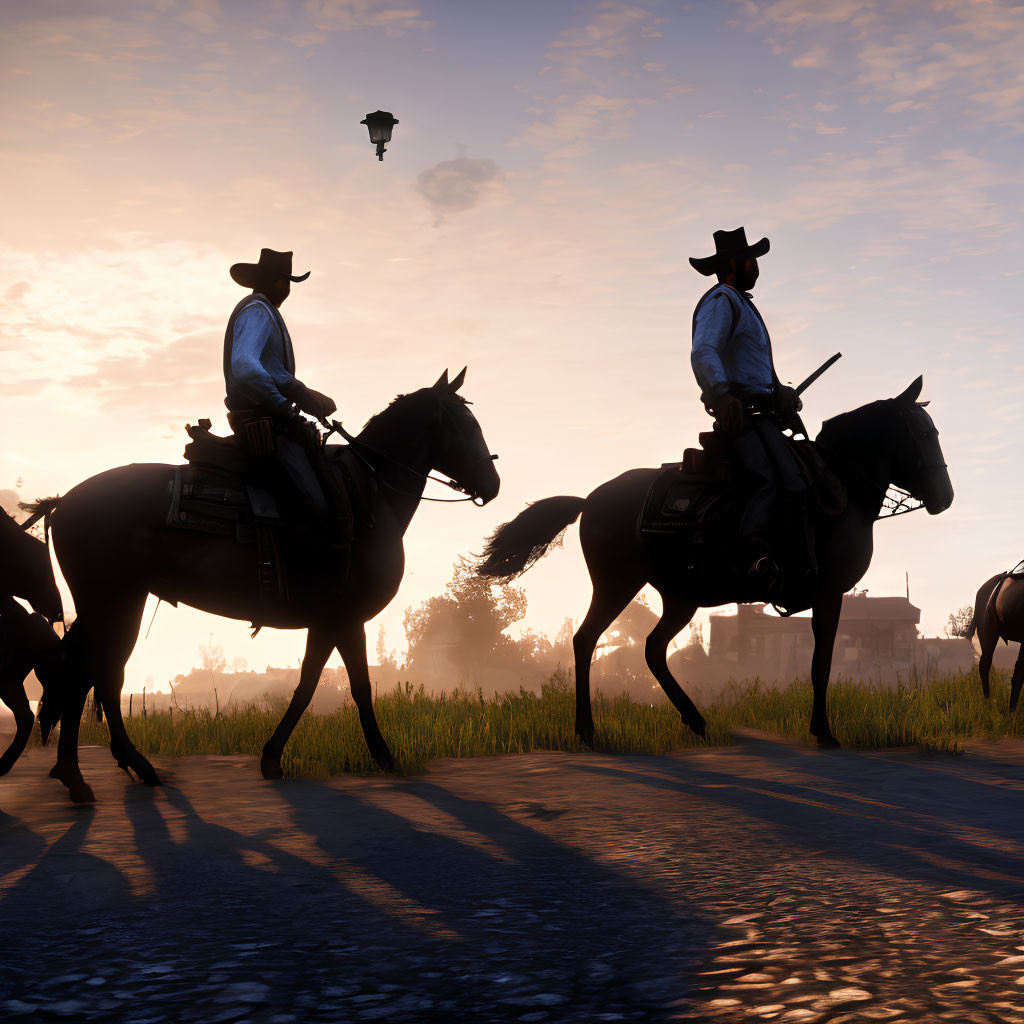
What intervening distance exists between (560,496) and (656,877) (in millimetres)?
5799

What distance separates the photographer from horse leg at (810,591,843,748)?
845cm

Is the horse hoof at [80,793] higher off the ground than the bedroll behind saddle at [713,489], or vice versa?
the bedroll behind saddle at [713,489]

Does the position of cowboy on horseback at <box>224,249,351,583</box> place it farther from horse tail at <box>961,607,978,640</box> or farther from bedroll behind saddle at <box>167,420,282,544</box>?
horse tail at <box>961,607,978,640</box>

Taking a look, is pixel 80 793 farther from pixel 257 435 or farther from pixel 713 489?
pixel 713 489

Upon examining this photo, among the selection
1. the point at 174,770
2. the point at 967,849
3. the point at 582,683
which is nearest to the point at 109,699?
the point at 174,770

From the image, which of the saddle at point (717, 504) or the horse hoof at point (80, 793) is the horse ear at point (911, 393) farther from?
the horse hoof at point (80, 793)

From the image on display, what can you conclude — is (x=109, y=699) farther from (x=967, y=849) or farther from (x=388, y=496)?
(x=967, y=849)

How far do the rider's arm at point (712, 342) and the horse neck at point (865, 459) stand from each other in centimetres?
114

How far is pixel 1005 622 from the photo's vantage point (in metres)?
11.1

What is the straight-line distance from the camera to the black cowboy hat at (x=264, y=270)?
7848 millimetres

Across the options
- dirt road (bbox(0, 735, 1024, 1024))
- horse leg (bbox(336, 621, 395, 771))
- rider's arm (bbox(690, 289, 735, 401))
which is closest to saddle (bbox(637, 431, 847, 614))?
rider's arm (bbox(690, 289, 735, 401))

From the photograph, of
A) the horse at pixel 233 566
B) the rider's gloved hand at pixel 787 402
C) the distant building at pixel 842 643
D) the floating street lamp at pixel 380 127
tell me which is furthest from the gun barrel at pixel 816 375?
the distant building at pixel 842 643

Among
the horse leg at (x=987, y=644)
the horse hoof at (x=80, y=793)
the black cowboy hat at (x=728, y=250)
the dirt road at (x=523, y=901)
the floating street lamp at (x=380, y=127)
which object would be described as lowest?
the dirt road at (x=523, y=901)

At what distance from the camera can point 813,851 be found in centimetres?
473
